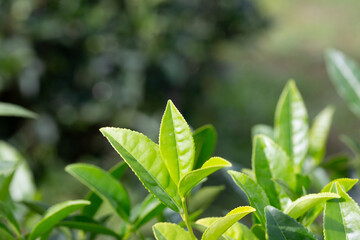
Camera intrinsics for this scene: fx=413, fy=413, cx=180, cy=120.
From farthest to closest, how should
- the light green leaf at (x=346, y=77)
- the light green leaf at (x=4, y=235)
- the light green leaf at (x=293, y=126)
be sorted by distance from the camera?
1. the light green leaf at (x=346, y=77)
2. the light green leaf at (x=293, y=126)
3. the light green leaf at (x=4, y=235)

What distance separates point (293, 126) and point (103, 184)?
266 mm

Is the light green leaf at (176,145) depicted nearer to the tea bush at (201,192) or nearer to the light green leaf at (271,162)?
the tea bush at (201,192)

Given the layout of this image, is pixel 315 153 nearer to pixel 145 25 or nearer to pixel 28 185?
pixel 28 185

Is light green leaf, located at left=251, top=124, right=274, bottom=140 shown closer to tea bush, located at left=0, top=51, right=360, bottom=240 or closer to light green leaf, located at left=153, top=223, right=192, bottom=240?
tea bush, located at left=0, top=51, right=360, bottom=240

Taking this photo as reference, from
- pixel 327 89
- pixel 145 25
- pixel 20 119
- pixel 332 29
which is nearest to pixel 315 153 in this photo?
pixel 145 25

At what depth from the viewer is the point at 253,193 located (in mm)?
418

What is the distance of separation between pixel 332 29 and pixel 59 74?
24.4 feet

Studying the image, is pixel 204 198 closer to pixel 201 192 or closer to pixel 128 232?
pixel 201 192

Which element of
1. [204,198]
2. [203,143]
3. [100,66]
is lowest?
[204,198]

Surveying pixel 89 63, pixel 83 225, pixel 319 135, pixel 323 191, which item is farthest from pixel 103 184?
pixel 89 63

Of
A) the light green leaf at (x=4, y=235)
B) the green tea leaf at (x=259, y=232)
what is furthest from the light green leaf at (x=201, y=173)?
the light green leaf at (x=4, y=235)

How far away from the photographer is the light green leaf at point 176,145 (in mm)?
394

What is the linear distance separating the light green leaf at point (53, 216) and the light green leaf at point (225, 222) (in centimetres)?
15

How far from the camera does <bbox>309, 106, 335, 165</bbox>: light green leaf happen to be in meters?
0.70
